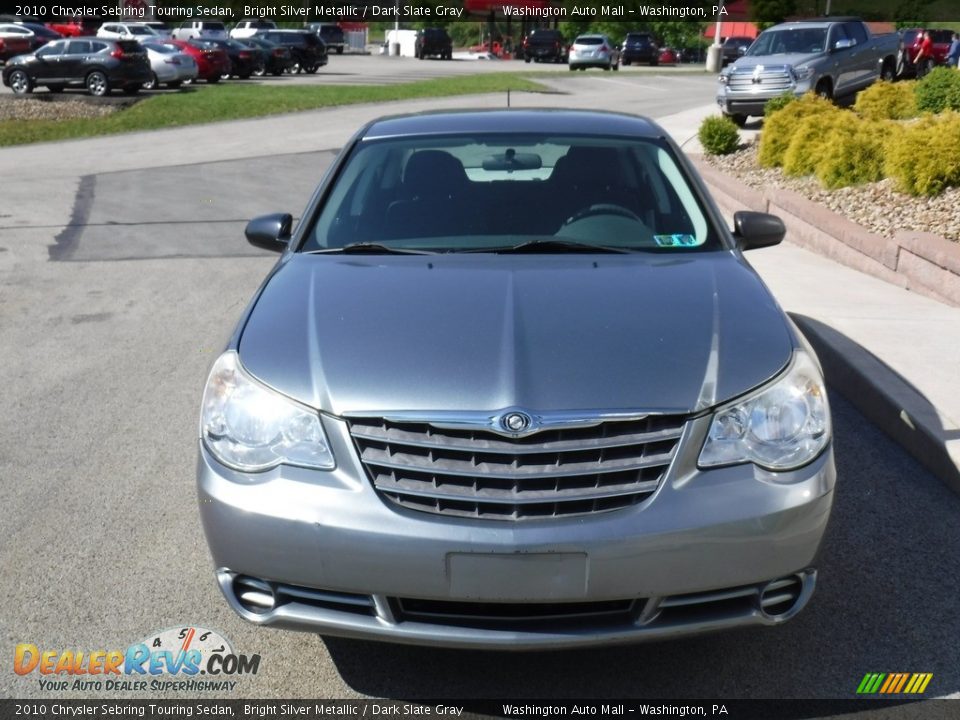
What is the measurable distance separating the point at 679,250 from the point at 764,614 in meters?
1.64

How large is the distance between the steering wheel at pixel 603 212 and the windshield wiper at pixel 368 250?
66cm

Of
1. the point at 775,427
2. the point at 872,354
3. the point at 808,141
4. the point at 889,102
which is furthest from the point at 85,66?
the point at 775,427

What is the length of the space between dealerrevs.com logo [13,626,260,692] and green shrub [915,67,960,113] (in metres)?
14.2

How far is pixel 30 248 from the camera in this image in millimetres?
10461

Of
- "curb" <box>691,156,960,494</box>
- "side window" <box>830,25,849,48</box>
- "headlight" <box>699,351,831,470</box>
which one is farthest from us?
"side window" <box>830,25,849,48</box>

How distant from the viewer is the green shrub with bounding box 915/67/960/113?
1518cm

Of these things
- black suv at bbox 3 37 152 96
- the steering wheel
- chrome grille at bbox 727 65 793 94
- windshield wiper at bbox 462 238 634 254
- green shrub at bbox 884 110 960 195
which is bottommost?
black suv at bbox 3 37 152 96

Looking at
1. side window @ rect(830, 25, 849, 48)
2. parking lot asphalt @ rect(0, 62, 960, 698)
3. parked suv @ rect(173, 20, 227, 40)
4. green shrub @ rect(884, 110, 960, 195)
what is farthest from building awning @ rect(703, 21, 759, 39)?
parking lot asphalt @ rect(0, 62, 960, 698)

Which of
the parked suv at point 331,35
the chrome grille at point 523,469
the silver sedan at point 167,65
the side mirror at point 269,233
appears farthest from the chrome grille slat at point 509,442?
the parked suv at point 331,35

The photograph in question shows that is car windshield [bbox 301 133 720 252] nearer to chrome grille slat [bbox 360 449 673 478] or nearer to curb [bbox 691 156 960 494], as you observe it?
chrome grille slat [bbox 360 449 673 478]

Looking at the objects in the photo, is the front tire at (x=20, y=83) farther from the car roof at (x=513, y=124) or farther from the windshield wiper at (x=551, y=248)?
the windshield wiper at (x=551, y=248)

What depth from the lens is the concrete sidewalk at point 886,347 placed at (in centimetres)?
518

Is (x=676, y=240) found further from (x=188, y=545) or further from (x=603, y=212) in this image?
(x=188, y=545)

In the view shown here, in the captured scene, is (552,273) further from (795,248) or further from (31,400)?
(795,248)
